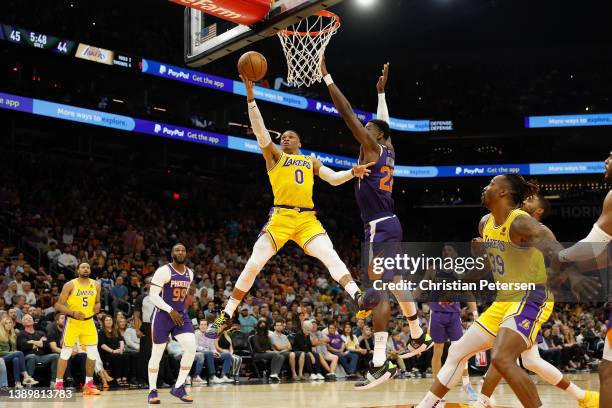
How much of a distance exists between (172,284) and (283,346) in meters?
5.28

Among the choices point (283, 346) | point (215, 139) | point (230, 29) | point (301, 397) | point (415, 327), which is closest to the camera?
A: point (415, 327)

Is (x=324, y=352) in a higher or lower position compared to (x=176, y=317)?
lower

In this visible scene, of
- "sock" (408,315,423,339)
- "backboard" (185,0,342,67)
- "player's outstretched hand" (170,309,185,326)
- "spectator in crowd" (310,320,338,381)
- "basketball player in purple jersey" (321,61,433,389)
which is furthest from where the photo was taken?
"spectator in crowd" (310,320,338,381)

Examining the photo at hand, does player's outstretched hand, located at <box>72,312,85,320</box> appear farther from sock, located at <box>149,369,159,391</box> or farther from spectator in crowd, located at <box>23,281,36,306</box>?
spectator in crowd, located at <box>23,281,36,306</box>

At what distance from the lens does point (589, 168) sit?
2819 centimetres

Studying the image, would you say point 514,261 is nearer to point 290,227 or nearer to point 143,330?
point 290,227

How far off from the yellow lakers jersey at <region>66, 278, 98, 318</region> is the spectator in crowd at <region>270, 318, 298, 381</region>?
4.40 m

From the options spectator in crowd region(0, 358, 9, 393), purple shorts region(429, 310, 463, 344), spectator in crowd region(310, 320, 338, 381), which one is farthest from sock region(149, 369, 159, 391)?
spectator in crowd region(310, 320, 338, 381)

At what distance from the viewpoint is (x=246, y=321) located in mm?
14898

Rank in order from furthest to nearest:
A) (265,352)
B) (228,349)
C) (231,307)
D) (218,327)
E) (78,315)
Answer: (265,352) → (228,349) → (78,315) → (231,307) → (218,327)

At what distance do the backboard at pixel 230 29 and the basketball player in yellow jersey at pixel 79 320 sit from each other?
4.04m

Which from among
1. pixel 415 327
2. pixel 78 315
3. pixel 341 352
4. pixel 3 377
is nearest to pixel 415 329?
pixel 415 327

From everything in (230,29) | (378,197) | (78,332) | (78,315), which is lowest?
(78,332)

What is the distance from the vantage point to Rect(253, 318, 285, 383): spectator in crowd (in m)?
14.3
